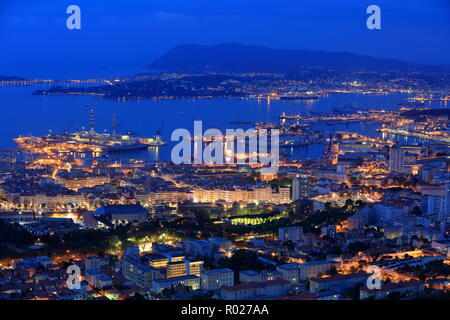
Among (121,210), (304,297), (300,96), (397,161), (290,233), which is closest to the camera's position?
(304,297)

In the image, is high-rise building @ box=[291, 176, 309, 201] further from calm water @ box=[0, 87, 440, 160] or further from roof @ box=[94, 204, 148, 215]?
calm water @ box=[0, 87, 440, 160]

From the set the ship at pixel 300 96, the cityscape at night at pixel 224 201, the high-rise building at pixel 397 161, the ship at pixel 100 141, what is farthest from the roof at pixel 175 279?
the ship at pixel 300 96

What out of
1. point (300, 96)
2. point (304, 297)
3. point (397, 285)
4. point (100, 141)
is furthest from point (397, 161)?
point (300, 96)

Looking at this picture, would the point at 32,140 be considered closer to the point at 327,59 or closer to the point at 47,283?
the point at 47,283

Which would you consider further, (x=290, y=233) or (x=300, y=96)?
(x=300, y=96)

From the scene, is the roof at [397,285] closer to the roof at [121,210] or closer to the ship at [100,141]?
the roof at [121,210]

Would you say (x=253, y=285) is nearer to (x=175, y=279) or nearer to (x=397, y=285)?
(x=175, y=279)

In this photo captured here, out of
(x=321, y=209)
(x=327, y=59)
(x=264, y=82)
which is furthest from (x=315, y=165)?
(x=264, y=82)
